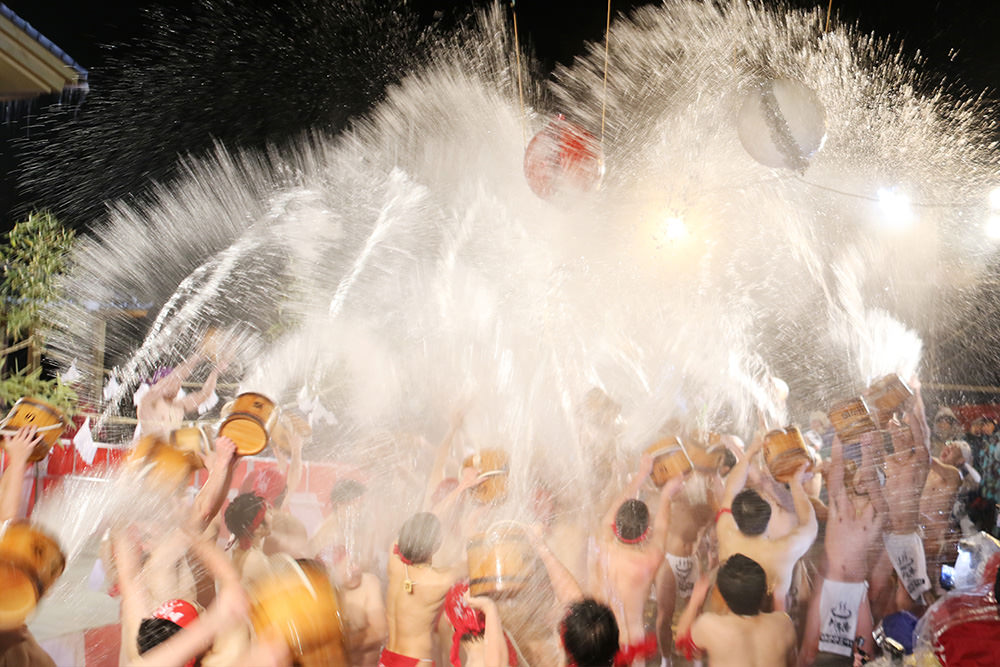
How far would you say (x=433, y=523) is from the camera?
122 inches

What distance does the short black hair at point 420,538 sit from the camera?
121 inches

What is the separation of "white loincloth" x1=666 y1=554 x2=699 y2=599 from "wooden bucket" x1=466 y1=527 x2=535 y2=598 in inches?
85.6

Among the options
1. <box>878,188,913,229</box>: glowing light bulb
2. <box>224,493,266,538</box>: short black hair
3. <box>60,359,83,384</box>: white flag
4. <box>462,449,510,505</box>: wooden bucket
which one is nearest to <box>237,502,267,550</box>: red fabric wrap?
<box>224,493,266,538</box>: short black hair

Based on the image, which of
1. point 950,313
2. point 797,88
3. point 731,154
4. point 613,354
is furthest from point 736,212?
point 797,88

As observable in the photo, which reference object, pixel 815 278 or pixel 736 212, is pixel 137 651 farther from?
pixel 815 278

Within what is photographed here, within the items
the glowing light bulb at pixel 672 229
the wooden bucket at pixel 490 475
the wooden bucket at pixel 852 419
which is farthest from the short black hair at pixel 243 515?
the glowing light bulb at pixel 672 229

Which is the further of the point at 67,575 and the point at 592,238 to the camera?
the point at 592,238

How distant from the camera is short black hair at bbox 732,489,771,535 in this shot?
3654mm

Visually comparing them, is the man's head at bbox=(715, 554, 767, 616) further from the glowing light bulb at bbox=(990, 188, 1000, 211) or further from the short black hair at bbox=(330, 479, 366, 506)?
the glowing light bulb at bbox=(990, 188, 1000, 211)

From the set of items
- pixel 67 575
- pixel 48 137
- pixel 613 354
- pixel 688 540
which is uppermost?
pixel 48 137

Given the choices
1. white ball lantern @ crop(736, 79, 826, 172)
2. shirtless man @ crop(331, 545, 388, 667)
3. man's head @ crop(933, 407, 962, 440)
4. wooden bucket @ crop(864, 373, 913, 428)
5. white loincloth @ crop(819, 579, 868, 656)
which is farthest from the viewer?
man's head @ crop(933, 407, 962, 440)

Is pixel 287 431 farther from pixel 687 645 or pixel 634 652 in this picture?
pixel 687 645

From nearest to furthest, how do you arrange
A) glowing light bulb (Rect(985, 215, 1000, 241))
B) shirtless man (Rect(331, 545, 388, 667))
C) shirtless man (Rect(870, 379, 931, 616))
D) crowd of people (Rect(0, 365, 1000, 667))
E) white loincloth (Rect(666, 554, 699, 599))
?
crowd of people (Rect(0, 365, 1000, 667))
shirtless man (Rect(331, 545, 388, 667))
shirtless man (Rect(870, 379, 931, 616))
white loincloth (Rect(666, 554, 699, 599))
glowing light bulb (Rect(985, 215, 1000, 241))

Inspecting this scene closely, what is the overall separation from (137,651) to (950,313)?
37.0 ft
